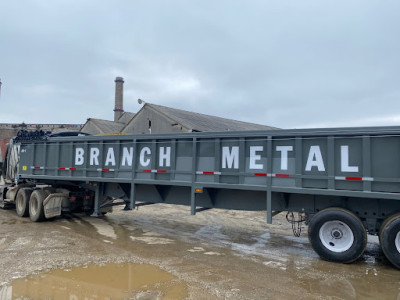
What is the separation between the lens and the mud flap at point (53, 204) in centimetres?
1005

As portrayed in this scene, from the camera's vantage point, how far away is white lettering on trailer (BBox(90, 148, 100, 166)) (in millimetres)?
9508

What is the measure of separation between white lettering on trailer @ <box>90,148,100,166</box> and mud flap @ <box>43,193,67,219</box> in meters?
1.93

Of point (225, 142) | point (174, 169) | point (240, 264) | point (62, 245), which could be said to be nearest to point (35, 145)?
point (62, 245)

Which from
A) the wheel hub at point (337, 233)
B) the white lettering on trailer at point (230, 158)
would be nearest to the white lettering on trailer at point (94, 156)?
the white lettering on trailer at point (230, 158)

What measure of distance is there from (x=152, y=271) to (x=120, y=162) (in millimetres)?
4165

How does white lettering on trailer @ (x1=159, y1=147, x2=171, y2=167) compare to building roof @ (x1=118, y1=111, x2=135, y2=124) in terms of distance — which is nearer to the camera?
white lettering on trailer @ (x1=159, y1=147, x2=171, y2=167)

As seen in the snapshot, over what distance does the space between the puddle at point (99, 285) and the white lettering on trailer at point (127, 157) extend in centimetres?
361

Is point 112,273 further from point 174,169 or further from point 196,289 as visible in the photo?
point 174,169

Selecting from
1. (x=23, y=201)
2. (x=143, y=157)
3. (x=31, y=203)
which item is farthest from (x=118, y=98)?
(x=143, y=157)

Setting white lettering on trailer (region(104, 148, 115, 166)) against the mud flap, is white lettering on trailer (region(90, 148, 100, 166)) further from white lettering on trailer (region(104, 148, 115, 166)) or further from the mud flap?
the mud flap

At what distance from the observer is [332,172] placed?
6305 mm

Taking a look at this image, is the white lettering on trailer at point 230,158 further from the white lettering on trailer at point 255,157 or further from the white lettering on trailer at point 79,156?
the white lettering on trailer at point 79,156

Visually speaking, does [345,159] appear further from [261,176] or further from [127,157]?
[127,157]

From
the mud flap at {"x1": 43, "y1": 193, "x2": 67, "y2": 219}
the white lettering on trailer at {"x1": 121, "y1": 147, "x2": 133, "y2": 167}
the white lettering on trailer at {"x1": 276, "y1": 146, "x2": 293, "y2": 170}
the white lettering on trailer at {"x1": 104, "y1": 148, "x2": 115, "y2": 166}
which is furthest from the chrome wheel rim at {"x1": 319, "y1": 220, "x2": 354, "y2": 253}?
the mud flap at {"x1": 43, "y1": 193, "x2": 67, "y2": 219}
